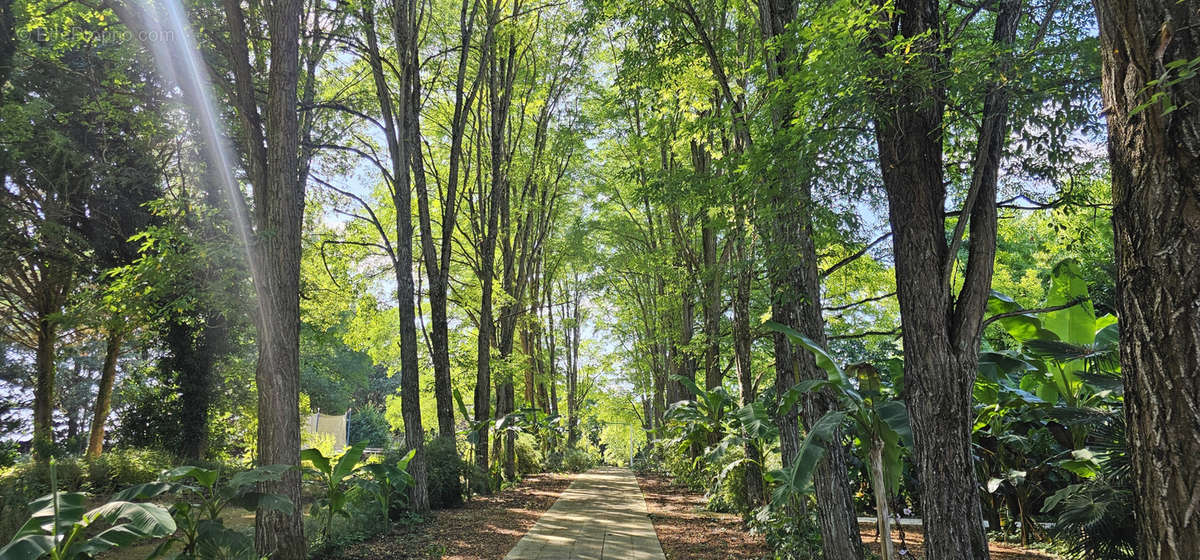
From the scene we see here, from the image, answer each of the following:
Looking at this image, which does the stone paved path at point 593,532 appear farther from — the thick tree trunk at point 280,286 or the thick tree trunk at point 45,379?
the thick tree trunk at point 45,379

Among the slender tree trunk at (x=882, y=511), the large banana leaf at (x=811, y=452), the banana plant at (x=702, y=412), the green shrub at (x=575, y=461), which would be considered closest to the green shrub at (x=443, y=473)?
the banana plant at (x=702, y=412)

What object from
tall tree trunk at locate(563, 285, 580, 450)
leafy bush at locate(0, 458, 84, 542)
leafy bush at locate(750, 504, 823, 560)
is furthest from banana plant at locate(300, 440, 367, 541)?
tall tree trunk at locate(563, 285, 580, 450)

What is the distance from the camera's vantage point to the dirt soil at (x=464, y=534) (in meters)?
6.40

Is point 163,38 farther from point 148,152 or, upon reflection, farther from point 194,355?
point 194,355

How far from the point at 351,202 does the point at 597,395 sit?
71.7ft

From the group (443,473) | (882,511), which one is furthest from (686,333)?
(882,511)

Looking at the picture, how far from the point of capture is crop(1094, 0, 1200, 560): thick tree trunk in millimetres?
2172

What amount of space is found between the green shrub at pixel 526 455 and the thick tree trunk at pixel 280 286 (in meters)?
11.1

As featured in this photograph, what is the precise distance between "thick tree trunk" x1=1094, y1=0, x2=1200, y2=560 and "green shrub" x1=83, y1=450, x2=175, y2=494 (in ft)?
50.1

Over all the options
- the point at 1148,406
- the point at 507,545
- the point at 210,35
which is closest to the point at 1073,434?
the point at 1148,406

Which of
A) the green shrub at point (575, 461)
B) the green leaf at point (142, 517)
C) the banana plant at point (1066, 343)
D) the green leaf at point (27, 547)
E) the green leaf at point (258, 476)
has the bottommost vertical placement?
the green shrub at point (575, 461)

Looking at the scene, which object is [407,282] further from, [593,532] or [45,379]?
[45,379]

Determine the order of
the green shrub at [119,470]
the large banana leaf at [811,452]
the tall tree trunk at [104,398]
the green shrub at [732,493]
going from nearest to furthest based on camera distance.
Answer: the large banana leaf at [811,452] < the green shrub at [732,493] < the green shrub at [119,470] < the tall tree trunk at [104,398]

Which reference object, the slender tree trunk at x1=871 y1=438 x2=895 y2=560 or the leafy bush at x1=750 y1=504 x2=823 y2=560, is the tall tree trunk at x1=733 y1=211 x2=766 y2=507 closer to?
the leafy bush at x1=750 y1=504 x2=823 y2=560
